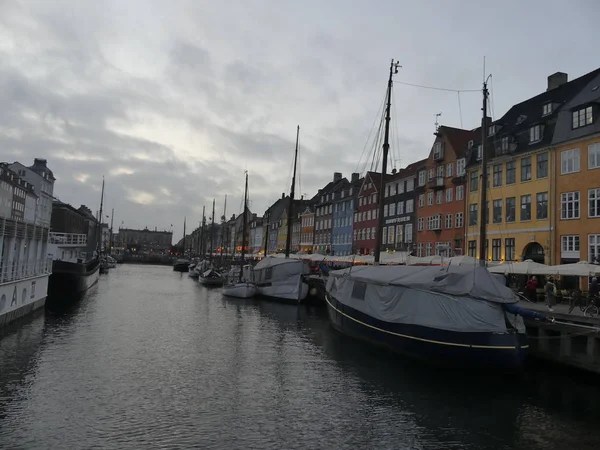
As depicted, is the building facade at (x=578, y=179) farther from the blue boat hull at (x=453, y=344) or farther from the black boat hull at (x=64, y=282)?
the black boat hull at (x=64, y=282)

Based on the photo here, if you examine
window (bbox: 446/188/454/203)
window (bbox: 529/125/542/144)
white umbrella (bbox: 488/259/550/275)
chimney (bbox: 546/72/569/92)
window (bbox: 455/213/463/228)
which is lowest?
white umbrella (bbox: 488/259/550/275)

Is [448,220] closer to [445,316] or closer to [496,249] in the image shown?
[496,249]

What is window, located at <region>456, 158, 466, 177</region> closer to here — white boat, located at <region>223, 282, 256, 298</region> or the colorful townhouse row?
the colorful townhouse row

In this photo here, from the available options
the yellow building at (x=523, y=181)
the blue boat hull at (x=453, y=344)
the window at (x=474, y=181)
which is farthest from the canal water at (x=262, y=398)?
the window at (x=474, y=181)

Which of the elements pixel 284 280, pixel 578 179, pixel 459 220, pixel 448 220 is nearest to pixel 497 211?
pixel 459 220

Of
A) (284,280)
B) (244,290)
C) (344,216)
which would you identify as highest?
(344,216)

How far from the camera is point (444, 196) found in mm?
56469

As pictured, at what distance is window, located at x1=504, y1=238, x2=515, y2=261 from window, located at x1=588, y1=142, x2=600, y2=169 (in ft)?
31.4

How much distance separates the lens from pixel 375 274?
2745 centimetres

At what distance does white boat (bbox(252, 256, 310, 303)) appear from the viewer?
48.7 meters

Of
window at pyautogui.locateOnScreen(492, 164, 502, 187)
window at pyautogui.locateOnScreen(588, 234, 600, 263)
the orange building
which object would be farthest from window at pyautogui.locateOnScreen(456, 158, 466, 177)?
window at pyautogui.locateOnScreen(588, 234, 600, 263)

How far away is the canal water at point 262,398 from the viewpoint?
13.1 m

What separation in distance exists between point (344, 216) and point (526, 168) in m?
45.2

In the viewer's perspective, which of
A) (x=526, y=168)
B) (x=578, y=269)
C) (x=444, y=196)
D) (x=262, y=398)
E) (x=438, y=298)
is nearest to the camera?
(x=262, y=398)
